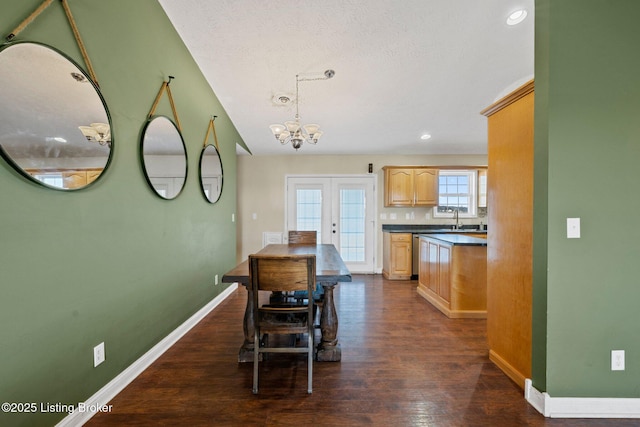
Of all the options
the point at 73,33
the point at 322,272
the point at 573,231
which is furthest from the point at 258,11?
the point at 573,231

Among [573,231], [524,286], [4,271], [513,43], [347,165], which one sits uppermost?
[513,43]

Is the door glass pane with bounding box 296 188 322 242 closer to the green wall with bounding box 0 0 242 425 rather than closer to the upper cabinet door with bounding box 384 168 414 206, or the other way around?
the upper cabinet door with bounding box 384 168 414 206

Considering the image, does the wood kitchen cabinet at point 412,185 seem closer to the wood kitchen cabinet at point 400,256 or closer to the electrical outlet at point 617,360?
the wood kitchen cabinet at point 400,256

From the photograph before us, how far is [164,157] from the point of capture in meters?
2.31

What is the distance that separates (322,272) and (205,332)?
157 centimetres

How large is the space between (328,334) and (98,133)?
2.10 m

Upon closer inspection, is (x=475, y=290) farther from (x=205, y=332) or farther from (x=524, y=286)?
(x=205, y=332)

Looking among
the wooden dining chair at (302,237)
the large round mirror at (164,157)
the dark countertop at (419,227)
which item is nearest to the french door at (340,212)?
the dark countertop at (419,227)

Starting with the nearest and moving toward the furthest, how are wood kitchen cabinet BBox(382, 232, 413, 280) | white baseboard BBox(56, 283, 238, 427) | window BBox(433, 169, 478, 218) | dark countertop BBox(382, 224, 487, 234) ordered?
white baseboard BBox(56, 283, 238, 427)
wood kitchen cabinet BBox(382, 232, 413, 280)
dark countertop BBox(382, 224, 487, 234)
window BBox(433, 169, 478, 218)

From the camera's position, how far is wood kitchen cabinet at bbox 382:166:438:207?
4.97 metres

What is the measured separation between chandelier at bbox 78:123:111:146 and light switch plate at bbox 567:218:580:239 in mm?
2797

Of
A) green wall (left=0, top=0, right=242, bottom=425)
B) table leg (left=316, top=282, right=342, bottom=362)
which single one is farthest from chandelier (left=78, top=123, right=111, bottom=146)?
table leg (left=316, top=282, right=342, bottom=362)

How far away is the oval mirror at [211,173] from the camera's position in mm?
3145

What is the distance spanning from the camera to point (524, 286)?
1.76 m
